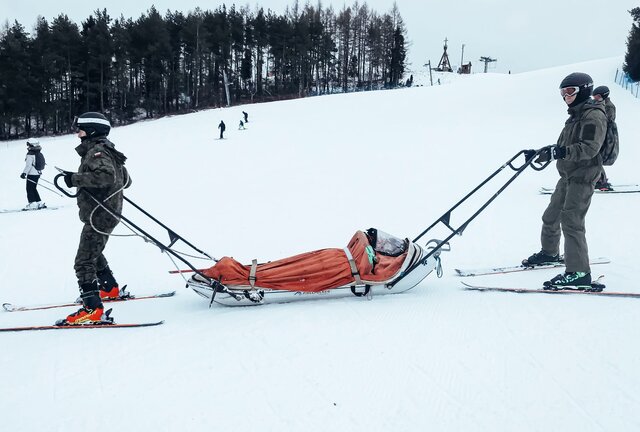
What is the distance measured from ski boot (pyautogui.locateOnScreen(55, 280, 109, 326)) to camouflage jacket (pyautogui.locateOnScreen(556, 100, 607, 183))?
4207mm

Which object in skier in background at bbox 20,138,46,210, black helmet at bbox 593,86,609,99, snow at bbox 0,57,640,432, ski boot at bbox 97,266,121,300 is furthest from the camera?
skier in background at bbox 20,138,46,210

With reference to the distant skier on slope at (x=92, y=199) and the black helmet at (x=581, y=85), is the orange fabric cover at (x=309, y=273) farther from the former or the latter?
the black helmet at (x=581, y=85)

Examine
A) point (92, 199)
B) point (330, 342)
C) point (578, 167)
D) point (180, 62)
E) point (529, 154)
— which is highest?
point (180, 62)

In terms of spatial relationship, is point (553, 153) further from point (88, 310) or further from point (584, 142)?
point (88, 310)

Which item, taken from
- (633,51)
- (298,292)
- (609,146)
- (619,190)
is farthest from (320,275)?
(633,51)

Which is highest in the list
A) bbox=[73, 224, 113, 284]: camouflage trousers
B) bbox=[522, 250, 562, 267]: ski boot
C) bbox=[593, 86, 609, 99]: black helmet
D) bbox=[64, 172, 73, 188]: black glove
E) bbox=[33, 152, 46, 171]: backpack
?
bbox=[593, 86, 609, 99]: black helmet

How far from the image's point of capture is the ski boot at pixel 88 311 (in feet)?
11.7

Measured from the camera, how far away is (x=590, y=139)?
3.66m

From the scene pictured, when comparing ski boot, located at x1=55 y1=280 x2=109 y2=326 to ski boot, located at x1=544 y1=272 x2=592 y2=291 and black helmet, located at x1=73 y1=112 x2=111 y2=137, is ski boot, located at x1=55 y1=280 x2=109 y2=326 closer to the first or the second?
black helmet, located at x1=73 y1=112 x2=111 y2=137

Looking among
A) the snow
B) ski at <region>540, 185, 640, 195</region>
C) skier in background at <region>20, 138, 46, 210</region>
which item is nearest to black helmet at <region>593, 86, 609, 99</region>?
the snow

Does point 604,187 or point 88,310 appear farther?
point 604,187

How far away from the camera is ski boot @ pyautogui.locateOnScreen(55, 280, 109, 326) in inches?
141

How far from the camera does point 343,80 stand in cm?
5431

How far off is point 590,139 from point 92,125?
4.24 meters
